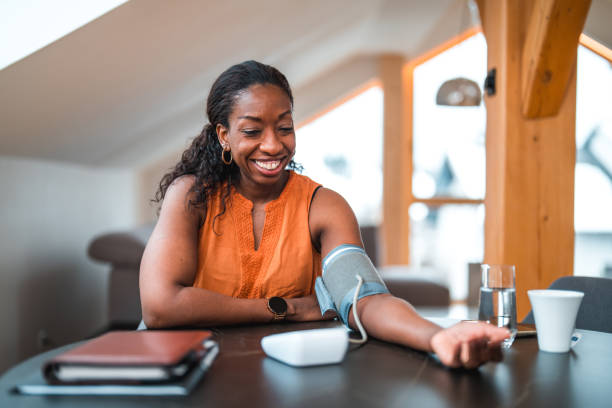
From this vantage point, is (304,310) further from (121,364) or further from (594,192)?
(594,192)

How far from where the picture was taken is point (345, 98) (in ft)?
20.0

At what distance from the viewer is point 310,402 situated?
2.55ft

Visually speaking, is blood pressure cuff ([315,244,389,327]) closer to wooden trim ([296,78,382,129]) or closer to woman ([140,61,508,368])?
woman ([140,61,508,368])

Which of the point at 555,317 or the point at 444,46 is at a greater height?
the point at 444,46

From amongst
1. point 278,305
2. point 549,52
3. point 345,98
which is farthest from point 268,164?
point 345,98

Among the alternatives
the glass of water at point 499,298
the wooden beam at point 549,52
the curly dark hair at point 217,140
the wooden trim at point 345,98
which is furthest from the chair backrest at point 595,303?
the wooden trim at point 345,98

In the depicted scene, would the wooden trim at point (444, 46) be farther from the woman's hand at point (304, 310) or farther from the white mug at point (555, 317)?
the white mug at point (555, 317)

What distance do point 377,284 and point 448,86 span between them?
2.59m

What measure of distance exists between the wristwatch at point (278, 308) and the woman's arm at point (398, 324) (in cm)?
19

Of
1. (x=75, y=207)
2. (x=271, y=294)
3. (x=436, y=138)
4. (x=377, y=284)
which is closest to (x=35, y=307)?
(x=75, y=207)

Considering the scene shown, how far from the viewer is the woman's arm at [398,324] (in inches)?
36.4

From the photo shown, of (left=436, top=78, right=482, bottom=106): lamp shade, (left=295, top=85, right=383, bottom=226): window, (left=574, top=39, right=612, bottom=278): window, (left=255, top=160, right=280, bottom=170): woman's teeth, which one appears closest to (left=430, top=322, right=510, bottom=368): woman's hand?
(left=255, top=160, right=280, bottom=170): woman's teeth

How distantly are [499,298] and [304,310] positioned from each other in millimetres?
494

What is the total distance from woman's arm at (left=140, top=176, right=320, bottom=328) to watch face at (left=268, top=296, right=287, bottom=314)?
0.01 m
